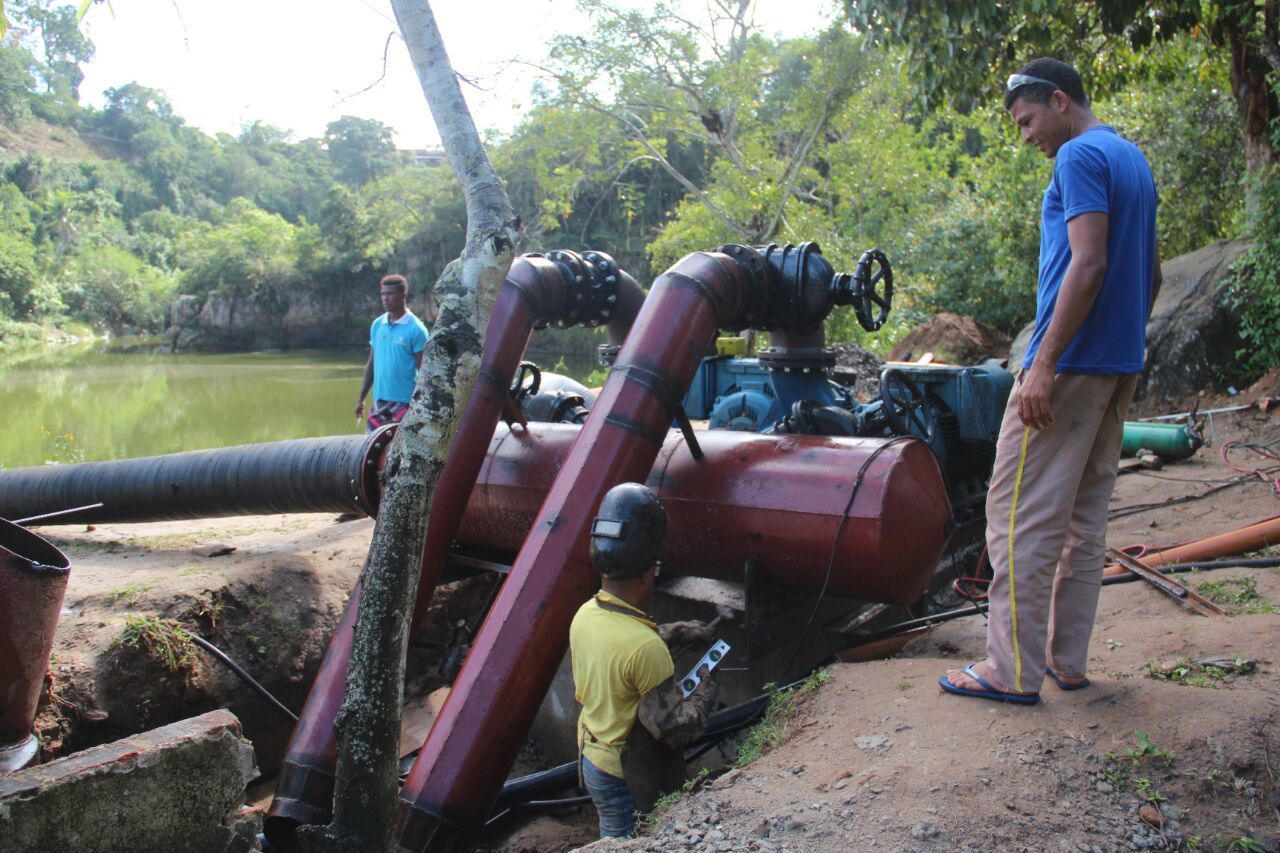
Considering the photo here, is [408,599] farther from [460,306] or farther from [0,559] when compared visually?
[0,559]

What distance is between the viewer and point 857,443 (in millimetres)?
4191

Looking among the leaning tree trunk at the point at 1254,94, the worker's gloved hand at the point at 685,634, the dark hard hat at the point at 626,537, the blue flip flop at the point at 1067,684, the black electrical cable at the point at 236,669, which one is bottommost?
the black electrical cable at the point at 236,669

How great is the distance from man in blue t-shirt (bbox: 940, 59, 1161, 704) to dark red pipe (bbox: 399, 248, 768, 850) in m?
1.53

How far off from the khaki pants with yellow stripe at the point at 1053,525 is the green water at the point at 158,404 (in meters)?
13.7

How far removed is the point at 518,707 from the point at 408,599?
3.30 feet

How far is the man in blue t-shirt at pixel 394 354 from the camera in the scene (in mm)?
6961

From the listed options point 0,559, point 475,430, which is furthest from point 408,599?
point 475,430

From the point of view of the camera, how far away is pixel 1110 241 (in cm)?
291

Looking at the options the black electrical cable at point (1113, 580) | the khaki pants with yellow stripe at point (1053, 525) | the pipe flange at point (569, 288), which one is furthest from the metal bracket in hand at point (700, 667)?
the pipe flange at point (569, 288)

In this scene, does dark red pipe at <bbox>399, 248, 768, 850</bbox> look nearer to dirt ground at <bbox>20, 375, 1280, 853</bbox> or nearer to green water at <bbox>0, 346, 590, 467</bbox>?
dirt ground at <bbox>20, 375, 1280, 853</bbox>

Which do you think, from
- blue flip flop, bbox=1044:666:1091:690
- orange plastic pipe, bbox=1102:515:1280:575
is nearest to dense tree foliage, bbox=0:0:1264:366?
orange plastic pipe, bbox=1102:515:1280:575

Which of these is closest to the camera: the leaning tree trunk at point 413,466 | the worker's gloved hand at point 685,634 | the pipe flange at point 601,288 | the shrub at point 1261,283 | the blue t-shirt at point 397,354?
the leaning tree trunk at point 413,466

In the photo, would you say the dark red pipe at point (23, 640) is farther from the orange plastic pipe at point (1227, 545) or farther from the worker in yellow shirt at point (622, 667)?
the orange plastic pipe at point (1227, 545)

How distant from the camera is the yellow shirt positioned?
2916 mm
